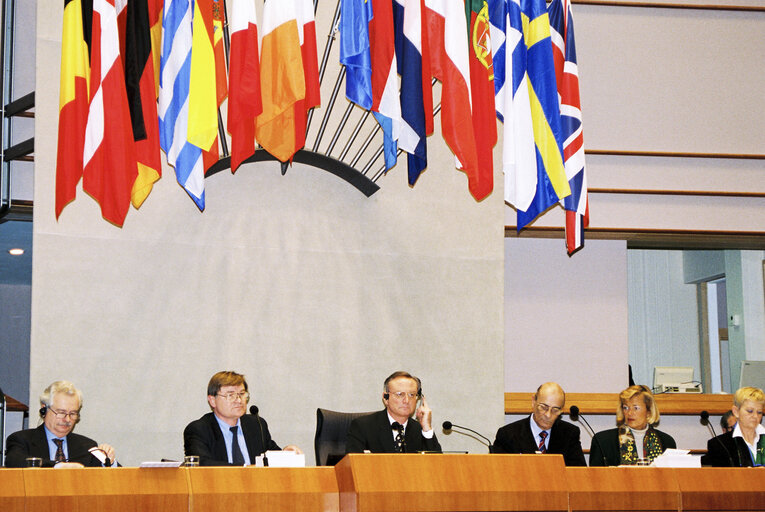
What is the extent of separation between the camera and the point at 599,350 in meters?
7.65

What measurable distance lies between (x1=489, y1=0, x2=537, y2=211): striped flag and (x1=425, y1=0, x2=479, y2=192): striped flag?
1.45 ft

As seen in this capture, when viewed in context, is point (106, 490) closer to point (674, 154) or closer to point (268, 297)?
point (268, 297)

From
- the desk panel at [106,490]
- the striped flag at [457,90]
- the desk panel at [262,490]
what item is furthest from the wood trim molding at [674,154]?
the desk panel at [106,490]

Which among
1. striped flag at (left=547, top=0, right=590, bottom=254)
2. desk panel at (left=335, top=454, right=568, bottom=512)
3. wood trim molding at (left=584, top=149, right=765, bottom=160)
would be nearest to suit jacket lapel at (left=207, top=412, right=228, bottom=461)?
desk panel at (left=335, top=454, right=568, bottom=512)

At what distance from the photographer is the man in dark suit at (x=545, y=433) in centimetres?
550

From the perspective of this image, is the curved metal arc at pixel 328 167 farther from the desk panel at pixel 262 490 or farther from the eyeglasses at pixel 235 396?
the desk panel at pixel 262 490

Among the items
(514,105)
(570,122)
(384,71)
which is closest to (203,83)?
(384,71)

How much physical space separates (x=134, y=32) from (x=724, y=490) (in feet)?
12.8

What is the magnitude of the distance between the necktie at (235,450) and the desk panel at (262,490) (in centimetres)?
121

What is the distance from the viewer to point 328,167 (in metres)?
6.41

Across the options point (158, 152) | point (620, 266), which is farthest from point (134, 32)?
point (620, 266)

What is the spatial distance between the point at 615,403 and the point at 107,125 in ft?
14.4

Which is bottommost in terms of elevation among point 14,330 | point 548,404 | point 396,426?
point 396,426

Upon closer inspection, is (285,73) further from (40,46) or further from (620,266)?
(620,266)
